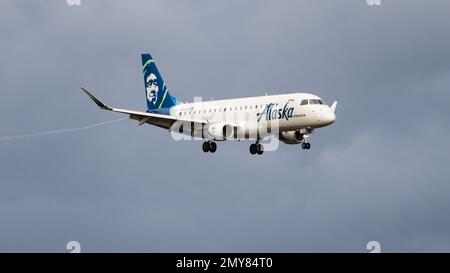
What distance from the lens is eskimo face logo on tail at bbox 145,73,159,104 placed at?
99688 mm

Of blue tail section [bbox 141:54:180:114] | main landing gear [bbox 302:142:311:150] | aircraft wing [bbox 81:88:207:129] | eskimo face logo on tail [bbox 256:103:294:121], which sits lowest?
main landing gear [bbox 302:142:311:150]

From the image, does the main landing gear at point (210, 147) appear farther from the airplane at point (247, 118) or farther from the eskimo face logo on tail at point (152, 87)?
the eskimo face logo on tail at point (152, 87)

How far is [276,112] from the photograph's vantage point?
3383 inches

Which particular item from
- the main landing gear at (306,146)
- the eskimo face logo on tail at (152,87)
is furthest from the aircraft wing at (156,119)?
the main landing gear at (306,146)

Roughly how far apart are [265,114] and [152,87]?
53.7ft

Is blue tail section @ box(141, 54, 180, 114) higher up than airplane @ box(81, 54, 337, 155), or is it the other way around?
blue tail section @ box(141, 54, 180, 114)

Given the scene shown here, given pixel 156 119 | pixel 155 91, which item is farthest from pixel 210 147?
pixel 155 91

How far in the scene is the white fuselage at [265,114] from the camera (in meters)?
84.4

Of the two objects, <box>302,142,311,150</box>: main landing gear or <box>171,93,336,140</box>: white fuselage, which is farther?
<box>302,142,311,150</box>: main landing gear

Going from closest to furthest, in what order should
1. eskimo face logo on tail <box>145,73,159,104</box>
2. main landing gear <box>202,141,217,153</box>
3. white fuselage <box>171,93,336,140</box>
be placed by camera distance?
white fuselage <box>171,93,336,140</box>
main landing gear <box>202,141,217,153</box>
eskimo face logo on tail <box>145,73,159,104</box>

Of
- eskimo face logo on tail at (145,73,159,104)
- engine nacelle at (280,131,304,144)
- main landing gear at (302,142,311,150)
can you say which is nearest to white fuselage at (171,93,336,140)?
main landing gear at (302,142,311,150)

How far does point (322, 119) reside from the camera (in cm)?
8400

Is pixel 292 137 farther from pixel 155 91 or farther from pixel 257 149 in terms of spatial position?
pixel 155 91

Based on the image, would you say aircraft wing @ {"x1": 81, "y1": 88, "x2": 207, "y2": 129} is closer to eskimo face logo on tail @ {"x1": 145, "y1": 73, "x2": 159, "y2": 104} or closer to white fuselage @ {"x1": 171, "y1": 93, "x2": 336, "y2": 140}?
white fuselage @ {"x1": 171, "y1": 93, "x2": 336, "y2": 140}
